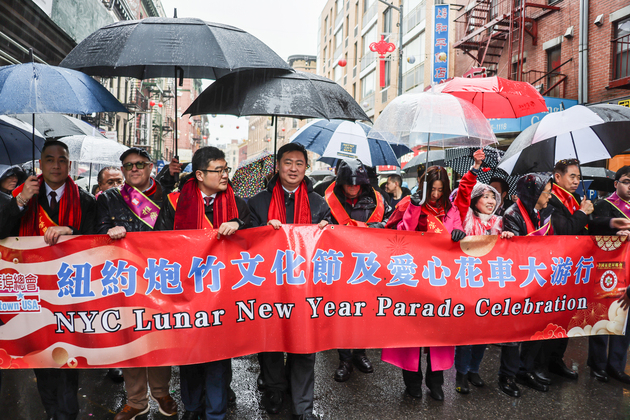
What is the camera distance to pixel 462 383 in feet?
13.2

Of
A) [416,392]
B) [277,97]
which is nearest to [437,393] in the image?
[416,392]

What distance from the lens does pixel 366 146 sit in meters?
6.05

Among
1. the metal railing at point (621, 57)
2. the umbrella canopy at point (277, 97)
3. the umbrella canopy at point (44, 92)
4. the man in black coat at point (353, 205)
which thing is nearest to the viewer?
the umbrella canopy at point (44, 92)

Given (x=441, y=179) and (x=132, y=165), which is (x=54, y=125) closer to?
(x=132, y=165)

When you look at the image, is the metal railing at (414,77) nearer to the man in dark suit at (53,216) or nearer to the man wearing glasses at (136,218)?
the man wearing glasses at (136,218)

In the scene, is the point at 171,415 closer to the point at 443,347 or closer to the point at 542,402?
the point at 443,347

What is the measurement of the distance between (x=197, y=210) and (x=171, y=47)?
1.19 meters

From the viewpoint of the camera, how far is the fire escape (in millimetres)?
14797

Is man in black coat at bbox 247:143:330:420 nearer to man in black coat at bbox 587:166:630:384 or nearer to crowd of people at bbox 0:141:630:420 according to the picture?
crowd of people at bbox 0:141:630:420

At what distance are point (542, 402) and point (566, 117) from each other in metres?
2.55

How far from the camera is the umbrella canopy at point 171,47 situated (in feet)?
10.3

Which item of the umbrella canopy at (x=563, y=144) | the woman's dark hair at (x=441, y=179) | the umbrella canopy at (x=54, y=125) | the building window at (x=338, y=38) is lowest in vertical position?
the woman's dark hair at (x=441, y=179)

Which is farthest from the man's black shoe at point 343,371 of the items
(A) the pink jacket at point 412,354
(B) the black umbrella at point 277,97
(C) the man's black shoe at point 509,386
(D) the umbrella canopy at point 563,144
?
(D) the umbrella canopy at point 563,144

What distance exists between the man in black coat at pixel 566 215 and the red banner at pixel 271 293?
0.23 m
